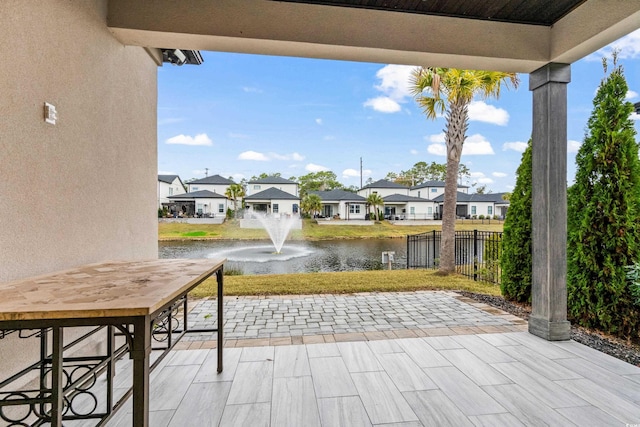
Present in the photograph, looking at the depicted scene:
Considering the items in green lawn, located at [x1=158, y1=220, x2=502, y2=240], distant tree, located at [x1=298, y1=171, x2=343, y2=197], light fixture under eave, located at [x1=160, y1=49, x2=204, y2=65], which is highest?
distant tree, located at [x1=298, y1=171, x2=343, y2=197]

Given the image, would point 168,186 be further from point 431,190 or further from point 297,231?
point 431,190

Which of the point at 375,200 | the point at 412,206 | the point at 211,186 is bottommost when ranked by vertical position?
the point at 412,206

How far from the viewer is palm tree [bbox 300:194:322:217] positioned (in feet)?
82.6

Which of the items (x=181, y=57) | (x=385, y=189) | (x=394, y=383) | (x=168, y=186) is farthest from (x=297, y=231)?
(x=394, y=383)

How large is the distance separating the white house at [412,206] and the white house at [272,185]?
8051 mm

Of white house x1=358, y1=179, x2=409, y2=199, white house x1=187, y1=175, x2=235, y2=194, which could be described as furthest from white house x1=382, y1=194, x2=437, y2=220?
white house x1=187, y1=175, x2=235, y2=194

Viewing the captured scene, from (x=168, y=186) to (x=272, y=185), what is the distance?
831 centimetres

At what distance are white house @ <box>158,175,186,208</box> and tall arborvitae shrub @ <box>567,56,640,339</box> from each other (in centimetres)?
2338

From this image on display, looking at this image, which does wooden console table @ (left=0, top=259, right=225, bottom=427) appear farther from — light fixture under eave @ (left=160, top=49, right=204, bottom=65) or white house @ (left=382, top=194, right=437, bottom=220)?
white house @ (left=382, top=194, right=437, bottom=220)

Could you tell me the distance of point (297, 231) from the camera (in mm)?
19000

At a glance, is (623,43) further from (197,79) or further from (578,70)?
(197,79)

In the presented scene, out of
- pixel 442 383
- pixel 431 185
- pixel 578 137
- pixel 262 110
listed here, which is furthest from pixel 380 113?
pixel 442 383

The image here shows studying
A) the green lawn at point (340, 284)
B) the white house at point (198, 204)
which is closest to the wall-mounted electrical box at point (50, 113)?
the green lawn at point (340, 284)

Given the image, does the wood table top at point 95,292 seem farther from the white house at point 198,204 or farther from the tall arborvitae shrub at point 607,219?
the white house at point 198,204
